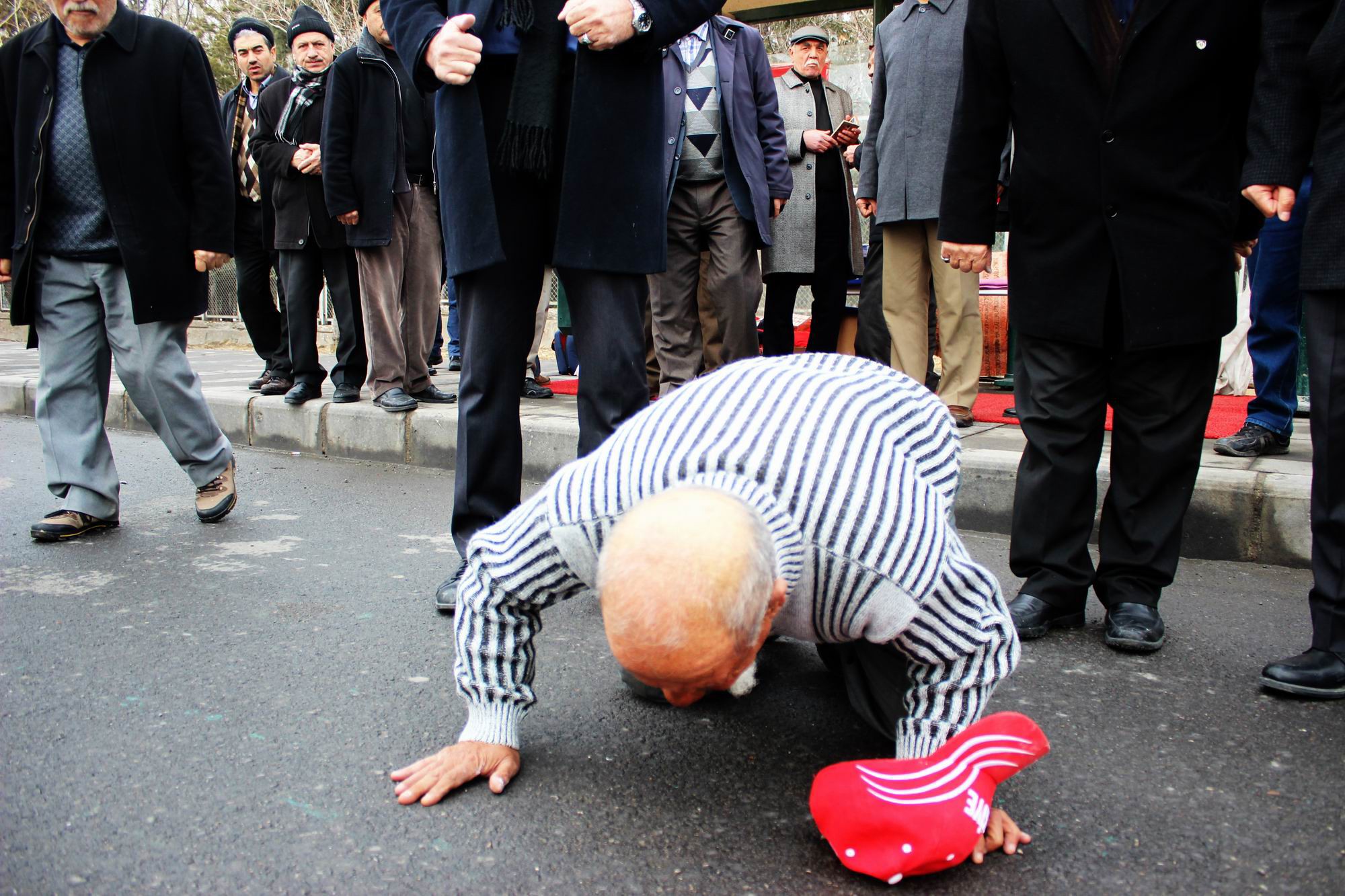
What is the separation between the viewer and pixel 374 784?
1778mm

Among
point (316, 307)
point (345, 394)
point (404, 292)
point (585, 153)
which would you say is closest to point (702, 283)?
point (404, 292)

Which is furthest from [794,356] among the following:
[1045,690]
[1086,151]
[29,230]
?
[29,230]

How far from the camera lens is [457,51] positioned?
2.41 metres

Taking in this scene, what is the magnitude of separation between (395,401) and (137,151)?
1.68 m

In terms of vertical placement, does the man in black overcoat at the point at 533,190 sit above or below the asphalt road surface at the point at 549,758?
above

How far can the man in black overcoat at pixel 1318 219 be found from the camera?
2189 mm

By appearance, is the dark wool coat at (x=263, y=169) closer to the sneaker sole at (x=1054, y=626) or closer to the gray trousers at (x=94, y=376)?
the gray trousers at (x=94, y=376)

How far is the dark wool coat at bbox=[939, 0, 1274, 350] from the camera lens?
2.41 metres

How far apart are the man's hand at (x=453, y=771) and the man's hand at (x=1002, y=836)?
2.44ft

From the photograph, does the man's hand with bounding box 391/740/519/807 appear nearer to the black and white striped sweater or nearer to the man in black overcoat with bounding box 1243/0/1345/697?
the black and white striped sweater

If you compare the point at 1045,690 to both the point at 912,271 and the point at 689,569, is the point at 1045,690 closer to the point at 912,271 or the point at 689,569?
the point at 689,569

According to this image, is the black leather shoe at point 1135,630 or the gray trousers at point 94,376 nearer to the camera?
the black leather shoe at point 1135,630

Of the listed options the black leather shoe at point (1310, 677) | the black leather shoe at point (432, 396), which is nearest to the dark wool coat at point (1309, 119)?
the black leather shoe at point (1310, 677)

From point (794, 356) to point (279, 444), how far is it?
4.05 m
